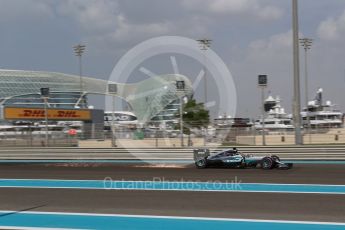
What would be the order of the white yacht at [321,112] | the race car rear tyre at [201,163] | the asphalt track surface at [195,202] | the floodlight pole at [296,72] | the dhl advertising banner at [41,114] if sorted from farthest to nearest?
the white yacht at [321,112] → the dhl advertising banner at [41,114] → the floodlight pole at [296,72] → the race car rear tyre at [201,163] → the asphalt track surface at [195,202]

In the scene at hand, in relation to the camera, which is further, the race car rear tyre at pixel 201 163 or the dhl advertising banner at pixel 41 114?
the dhl advertising banner at pixel 41 114

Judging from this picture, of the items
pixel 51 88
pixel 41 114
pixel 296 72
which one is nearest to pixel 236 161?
pixel 296 72

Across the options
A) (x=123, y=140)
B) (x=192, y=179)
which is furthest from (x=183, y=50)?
(x=123, y=140)

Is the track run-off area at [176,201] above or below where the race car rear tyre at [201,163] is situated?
below

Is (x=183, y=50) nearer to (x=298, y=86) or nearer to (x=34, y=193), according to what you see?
(x=34, y=193)

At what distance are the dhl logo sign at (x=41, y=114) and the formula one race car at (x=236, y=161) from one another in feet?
108

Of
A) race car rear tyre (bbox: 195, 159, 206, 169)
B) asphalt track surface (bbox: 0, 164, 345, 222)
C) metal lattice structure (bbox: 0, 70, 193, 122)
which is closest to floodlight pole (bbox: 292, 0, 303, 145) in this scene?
race car rear tyre (bbox: 195, 159, 206, 169)

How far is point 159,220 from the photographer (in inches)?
321

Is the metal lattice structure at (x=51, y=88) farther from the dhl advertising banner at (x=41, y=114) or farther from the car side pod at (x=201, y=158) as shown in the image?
the car side pod at (x=201, y=158)

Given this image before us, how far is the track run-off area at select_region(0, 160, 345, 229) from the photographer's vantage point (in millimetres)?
7949

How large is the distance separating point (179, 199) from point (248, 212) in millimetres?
2035

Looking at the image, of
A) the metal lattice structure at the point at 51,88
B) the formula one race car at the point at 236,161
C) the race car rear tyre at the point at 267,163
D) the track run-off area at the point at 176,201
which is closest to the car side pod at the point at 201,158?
the formula one race car at the point at 236,161

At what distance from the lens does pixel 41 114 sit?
1996 inches

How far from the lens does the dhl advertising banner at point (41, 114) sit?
47.8m
